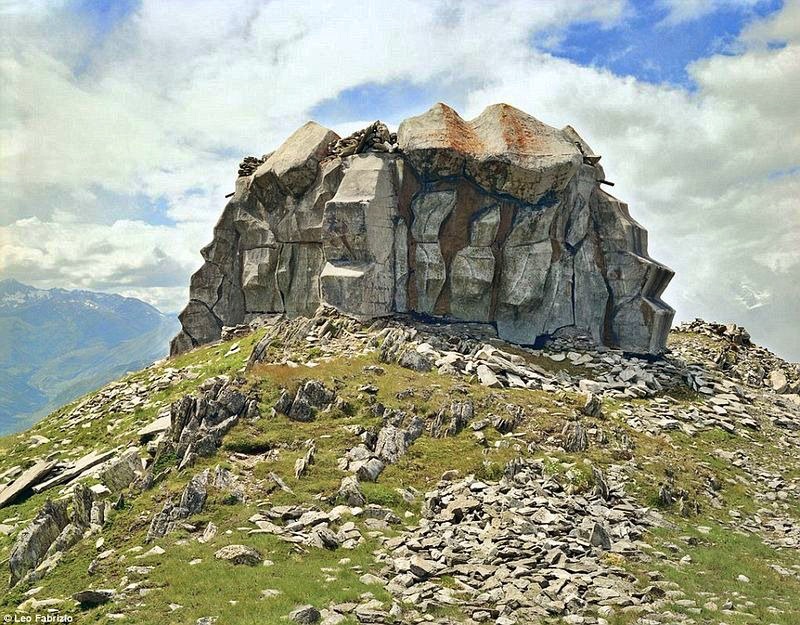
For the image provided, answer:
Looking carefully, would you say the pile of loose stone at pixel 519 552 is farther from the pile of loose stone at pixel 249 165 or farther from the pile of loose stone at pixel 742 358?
the pile of loose stone at pixel 249 165

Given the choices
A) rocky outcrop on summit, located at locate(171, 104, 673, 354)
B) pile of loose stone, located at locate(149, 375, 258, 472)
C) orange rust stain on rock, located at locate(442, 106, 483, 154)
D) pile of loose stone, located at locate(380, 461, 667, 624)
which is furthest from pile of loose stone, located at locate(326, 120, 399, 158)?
pile of loose stone, located at locate(380, 461, 667, 624)

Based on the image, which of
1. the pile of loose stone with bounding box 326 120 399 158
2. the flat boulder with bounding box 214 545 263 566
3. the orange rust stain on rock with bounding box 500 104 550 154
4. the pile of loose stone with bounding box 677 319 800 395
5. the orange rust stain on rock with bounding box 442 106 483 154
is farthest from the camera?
the pile of loose stone with bounding box 677 319 800 395

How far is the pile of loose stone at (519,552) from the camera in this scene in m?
14.1

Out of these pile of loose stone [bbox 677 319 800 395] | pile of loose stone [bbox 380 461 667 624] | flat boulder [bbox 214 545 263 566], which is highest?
pile of loose stone [bbox 677 319 800 395]

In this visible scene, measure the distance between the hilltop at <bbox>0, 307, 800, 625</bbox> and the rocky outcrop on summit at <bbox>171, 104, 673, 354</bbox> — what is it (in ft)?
23.5

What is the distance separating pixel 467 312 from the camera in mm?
48562

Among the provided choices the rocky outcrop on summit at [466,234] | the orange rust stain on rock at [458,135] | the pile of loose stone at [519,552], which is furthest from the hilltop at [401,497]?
the orange rust stain on rock at [458,135]

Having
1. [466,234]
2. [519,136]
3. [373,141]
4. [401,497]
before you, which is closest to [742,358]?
[466,234]

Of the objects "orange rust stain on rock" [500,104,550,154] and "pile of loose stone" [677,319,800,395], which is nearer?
"orange rust stain on rock" [500,104,550,154]

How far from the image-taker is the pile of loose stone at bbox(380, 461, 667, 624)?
14.1m

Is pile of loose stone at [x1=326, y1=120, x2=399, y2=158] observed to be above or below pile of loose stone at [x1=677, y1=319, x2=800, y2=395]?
above

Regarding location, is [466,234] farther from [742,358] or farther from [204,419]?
[742,358]

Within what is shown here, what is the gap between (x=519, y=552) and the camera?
1652 cm

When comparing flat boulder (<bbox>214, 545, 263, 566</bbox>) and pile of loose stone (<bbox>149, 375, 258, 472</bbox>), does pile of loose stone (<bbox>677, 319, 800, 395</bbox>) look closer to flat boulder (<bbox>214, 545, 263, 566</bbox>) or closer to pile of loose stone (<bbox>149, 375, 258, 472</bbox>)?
pile of loose stone (<bbox>149, 375, 258, 472</bbox>)
